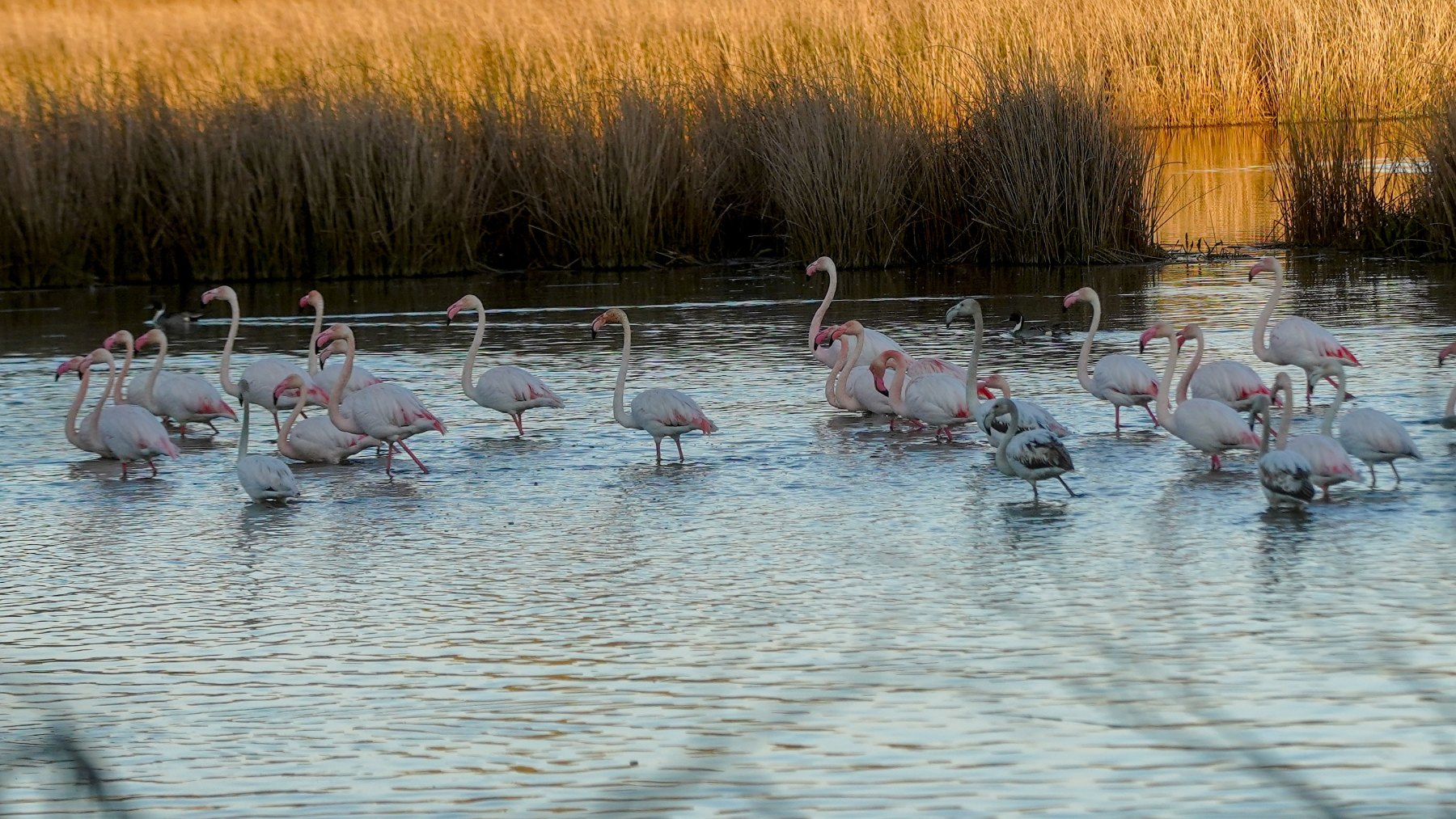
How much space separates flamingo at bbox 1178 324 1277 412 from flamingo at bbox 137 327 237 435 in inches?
175

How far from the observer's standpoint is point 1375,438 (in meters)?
6.35

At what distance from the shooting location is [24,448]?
8.31m

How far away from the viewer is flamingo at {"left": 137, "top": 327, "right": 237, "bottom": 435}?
28.0ft

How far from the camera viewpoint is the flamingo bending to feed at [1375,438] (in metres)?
6.35

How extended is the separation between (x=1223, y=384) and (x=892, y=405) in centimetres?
142

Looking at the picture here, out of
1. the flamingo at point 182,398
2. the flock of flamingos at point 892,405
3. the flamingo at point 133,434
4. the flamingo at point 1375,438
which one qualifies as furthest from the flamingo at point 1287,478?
the flamingo at point 182,398

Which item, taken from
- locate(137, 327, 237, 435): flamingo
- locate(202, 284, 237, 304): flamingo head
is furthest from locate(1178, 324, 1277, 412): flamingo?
locate(202, 284, 237, 304): flamingo head

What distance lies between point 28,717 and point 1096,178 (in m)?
10.8

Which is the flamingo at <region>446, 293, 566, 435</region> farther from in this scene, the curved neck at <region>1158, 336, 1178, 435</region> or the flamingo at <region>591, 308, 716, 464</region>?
the curved neck at <region>1158, 336, 1178, 435</region>

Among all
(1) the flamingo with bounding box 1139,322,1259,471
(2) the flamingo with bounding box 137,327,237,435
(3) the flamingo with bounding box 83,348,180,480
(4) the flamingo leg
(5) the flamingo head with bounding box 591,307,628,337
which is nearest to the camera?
(1) the flamingo with bounding box 1139,322,1259,471

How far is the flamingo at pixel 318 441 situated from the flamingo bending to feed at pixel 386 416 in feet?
0.18

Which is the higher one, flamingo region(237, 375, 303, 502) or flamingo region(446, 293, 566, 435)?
flamingo region(446, 293, 566, 435)

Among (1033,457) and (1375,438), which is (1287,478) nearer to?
(1375,438)

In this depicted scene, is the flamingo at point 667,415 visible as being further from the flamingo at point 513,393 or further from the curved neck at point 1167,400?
the curved neck at point 1167,400
